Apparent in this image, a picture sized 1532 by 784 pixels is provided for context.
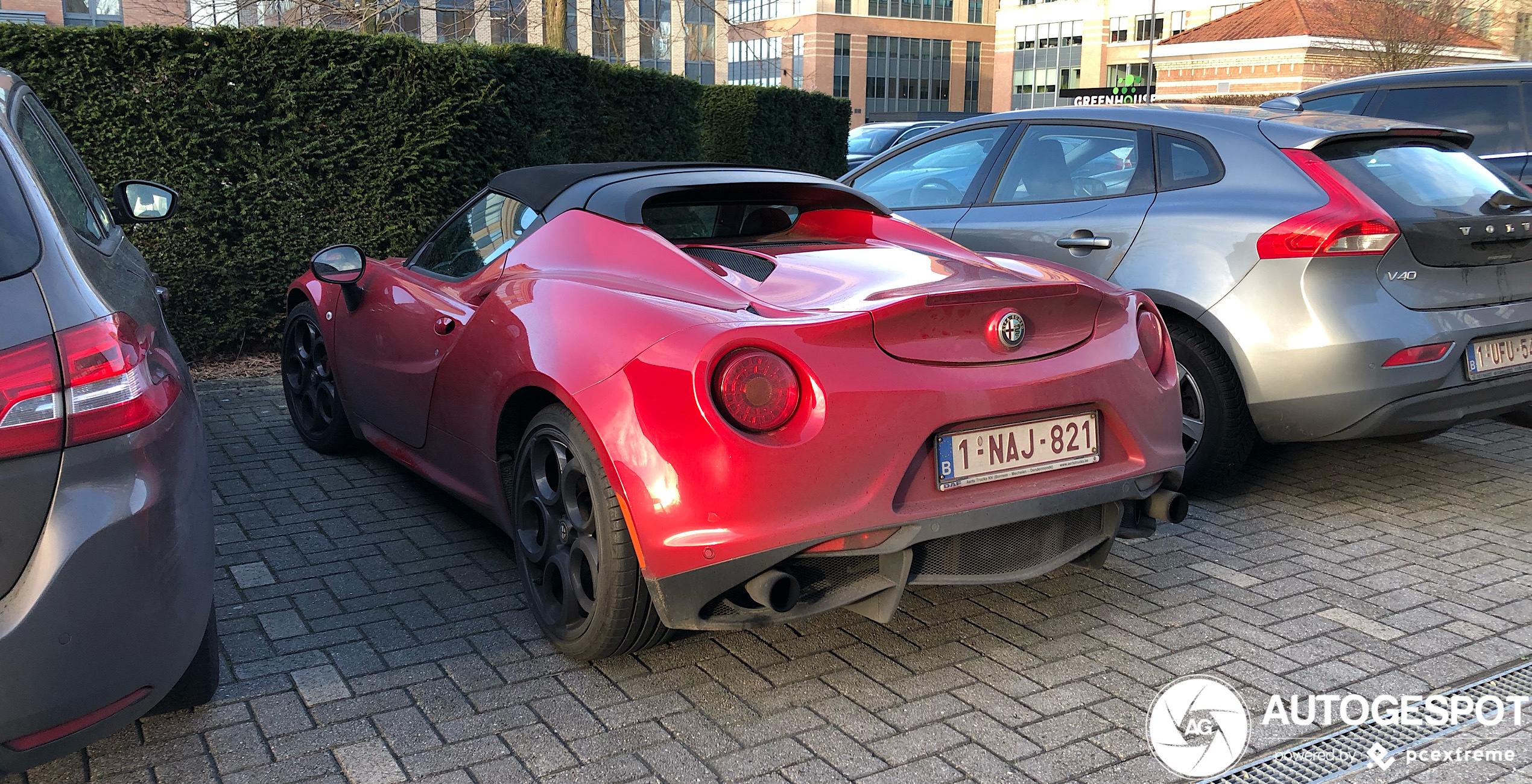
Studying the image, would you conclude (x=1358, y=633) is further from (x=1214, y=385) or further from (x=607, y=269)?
(x=607, y=269)

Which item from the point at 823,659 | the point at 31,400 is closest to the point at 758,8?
the point at 823,659

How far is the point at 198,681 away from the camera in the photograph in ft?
9.29

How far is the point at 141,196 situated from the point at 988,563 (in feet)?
10.7

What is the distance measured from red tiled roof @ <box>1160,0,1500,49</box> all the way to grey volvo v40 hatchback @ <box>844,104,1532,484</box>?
167 ft

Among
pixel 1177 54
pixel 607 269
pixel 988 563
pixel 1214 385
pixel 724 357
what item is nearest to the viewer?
pixel 724 357

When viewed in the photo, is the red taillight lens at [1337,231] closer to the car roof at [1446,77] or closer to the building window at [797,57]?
the car roof at [1446,77]

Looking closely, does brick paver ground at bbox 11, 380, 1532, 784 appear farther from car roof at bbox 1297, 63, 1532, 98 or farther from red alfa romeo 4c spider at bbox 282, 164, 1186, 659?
car roof at bbox 1297, 63, 1532, 98

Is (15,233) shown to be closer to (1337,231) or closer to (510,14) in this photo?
(1337,231)

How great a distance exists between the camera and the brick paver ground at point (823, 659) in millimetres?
2701

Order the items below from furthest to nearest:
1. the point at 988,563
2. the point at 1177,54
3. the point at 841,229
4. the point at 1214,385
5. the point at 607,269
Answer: the point at 1177,54 < the point at 1214,385 < the point at 841,229 < the point at 607,269 < the point at 988,563

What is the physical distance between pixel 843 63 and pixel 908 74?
6.74 m

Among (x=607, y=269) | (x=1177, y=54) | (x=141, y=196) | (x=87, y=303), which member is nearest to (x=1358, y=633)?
(x=607, y=269)

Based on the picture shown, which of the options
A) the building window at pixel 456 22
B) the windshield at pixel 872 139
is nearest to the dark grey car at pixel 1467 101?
the building window at pixel 456 22

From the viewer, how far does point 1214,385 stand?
4477 millimetres
